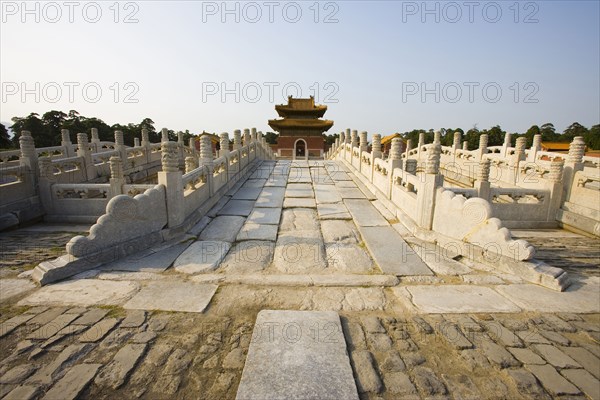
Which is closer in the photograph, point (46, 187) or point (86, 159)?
point (46, 187)

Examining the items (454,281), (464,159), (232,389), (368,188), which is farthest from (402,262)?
(464,159)

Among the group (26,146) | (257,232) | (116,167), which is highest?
(26,146)

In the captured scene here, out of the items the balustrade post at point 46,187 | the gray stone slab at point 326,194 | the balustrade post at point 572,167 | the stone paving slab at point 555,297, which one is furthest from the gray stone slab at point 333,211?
the balustrade post at point 46,187

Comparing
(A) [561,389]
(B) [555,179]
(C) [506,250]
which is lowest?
(A) [561,389]

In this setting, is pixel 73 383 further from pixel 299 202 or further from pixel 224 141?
pixel 224 141

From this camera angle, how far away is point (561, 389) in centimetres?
210

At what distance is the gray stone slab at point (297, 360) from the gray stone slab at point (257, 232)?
93.4 inches

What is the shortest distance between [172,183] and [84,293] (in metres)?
2.18

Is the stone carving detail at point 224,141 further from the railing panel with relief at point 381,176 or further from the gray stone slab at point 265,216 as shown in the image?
the railing panel with relief at point 381,176

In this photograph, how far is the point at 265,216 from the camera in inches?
257

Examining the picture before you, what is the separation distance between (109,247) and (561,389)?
507 centimetres

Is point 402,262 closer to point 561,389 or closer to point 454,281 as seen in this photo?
point 454,281

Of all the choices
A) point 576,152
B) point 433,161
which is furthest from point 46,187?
point 576,152

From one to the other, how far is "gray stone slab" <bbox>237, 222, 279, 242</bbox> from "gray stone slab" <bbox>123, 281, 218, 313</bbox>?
68.8 inches
